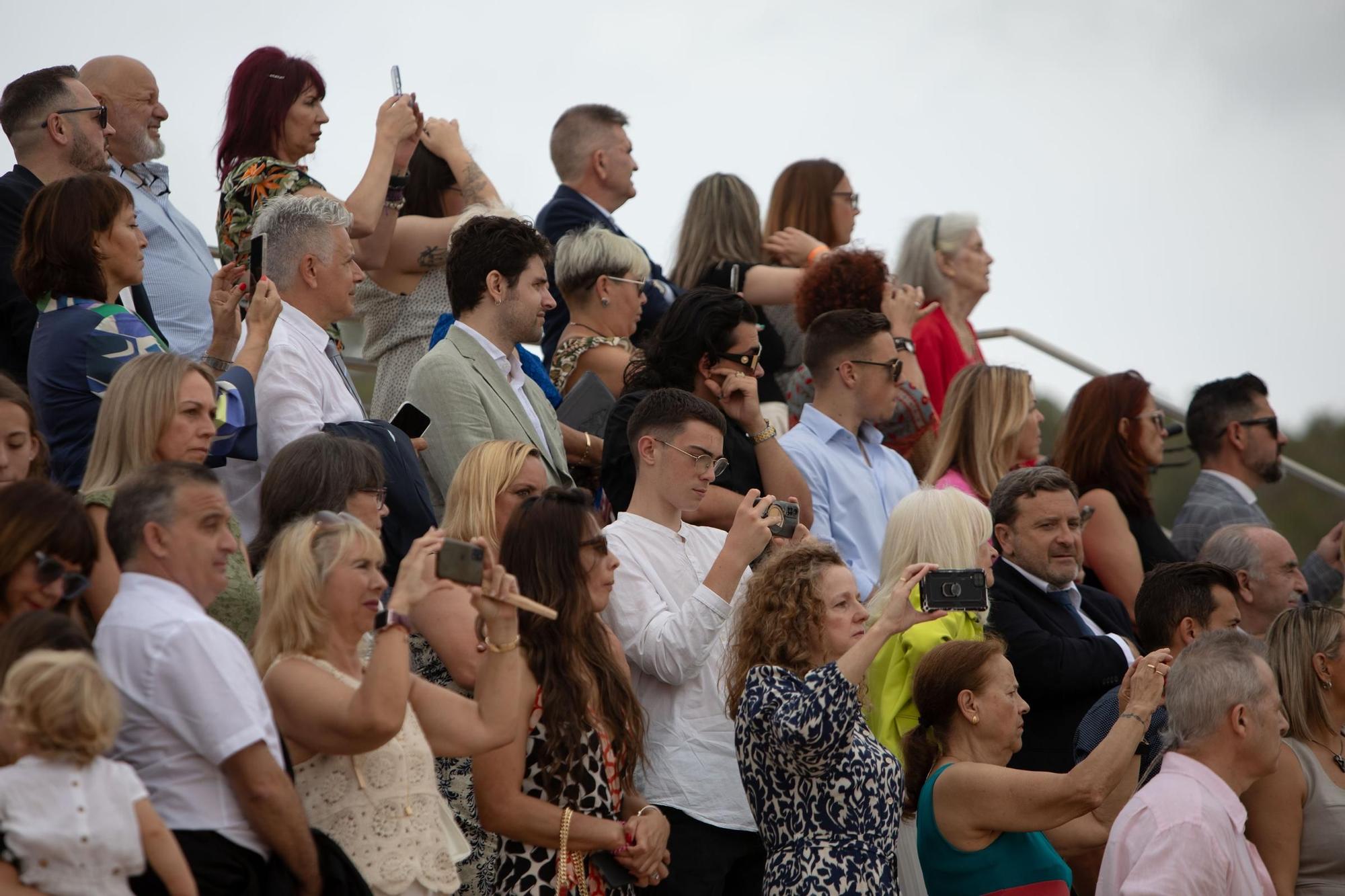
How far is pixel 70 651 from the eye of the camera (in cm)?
299

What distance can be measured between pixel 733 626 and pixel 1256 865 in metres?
1.69

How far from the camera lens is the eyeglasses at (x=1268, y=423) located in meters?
7.66

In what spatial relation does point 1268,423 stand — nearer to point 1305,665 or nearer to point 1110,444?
point 1110,444

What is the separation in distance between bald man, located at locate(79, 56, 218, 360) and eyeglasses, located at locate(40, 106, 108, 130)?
283 mm

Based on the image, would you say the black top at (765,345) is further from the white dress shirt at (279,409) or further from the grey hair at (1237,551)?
the white dress shirt at (279,409)

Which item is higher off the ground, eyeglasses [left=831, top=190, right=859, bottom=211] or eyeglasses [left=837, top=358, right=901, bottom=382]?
eyeglasses [left=831, top=190, right=859, bottom=211]

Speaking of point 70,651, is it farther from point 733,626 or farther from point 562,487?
point 733,626

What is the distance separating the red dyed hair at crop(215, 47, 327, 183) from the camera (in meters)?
5.92

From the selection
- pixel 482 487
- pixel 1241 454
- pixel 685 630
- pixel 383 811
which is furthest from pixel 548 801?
pixel 1241 454

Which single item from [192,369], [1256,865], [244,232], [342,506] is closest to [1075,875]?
[1256,865]

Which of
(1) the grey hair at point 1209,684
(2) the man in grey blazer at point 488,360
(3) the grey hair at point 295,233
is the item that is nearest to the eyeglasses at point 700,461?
(2) the man in grey blazer at point 488,360

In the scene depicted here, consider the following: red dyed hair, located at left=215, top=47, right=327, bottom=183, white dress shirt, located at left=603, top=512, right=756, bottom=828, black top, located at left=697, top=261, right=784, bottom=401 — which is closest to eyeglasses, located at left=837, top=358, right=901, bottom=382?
black top, located at left=697, top=261, right=784, bottom=401

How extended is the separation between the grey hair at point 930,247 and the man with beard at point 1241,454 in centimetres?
137

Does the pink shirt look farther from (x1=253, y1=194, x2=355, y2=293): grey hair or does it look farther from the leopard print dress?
(x1=253, y1=194, x2=355, y2=293): grey hair
